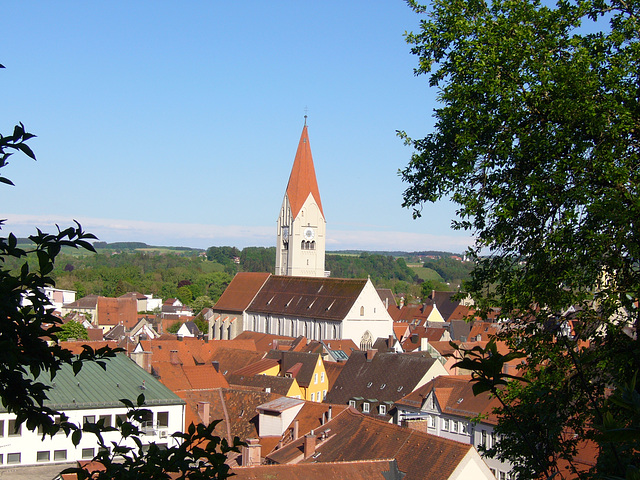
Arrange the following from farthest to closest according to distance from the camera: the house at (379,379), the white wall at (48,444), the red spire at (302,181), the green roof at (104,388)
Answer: the red spire at (302,181), the house at (379,379), the green roof at (104,388), the white wall at (48,444)

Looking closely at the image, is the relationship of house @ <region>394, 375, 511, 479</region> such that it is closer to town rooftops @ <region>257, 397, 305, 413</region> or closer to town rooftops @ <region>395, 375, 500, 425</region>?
town rooftops @ <region>395, 375, 500, 425</region>

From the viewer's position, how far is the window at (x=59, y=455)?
2007 cm

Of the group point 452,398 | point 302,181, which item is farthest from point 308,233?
point 452,398

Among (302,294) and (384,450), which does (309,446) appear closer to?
(384,450)

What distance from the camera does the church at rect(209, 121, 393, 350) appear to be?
74875mm

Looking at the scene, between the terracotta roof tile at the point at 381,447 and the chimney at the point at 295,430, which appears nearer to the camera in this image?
the terracotta roof tile at the point at 381,447

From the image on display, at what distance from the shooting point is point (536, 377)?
8953 millimetres

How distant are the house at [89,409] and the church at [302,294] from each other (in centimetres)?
5078

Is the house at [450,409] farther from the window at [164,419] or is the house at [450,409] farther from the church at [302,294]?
the church at [302,294]

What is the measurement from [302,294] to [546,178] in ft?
238

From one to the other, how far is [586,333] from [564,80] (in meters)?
3.02

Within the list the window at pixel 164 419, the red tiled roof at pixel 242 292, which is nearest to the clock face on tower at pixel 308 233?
the red tiled roof at pixel 242 292

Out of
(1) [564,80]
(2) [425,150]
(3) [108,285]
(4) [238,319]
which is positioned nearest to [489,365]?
(1) [564,80]

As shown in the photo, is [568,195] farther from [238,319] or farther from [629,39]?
[238,319]
